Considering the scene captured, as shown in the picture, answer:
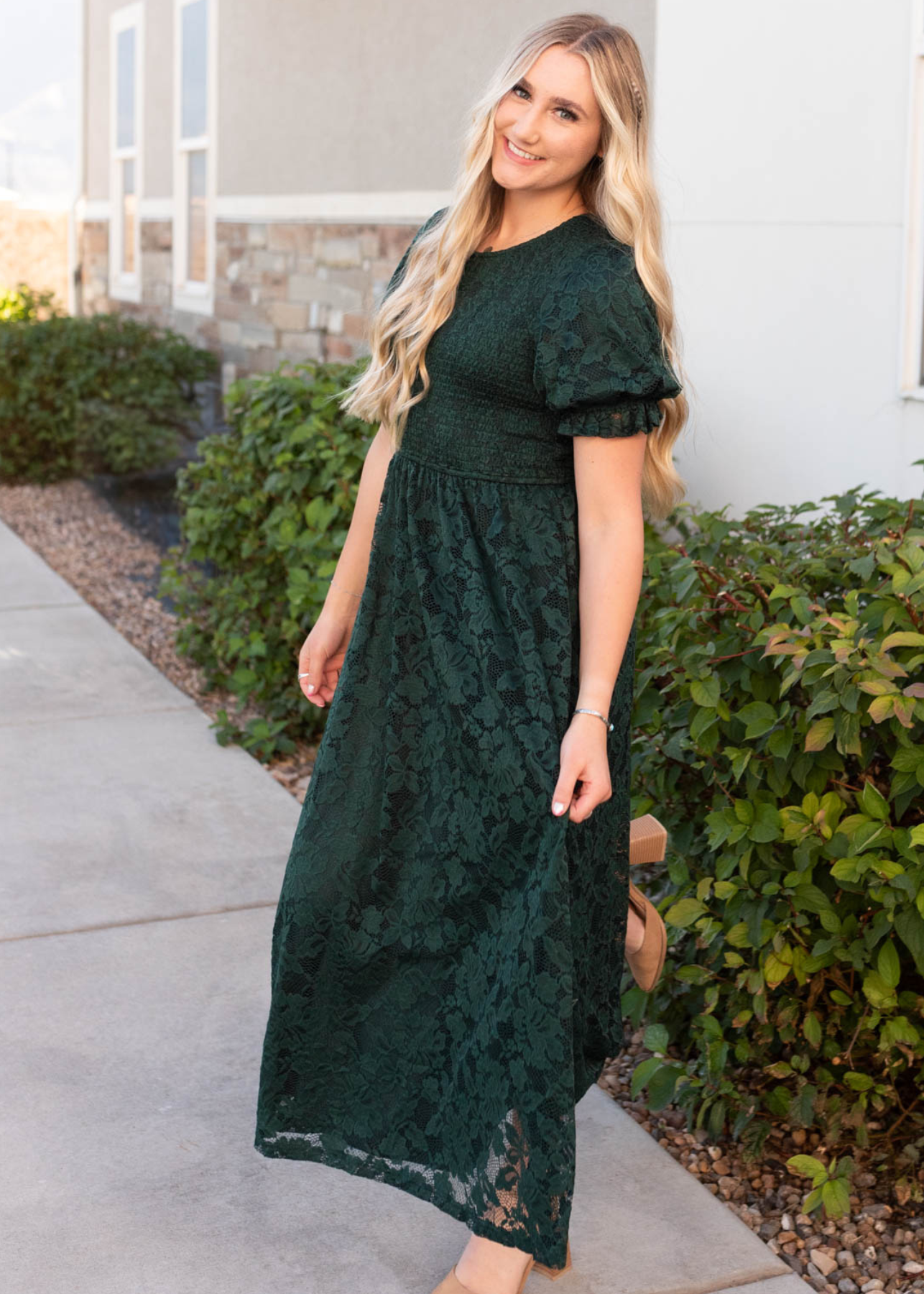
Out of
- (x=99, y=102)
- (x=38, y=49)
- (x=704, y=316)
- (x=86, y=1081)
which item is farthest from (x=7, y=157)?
(x=86, y=1081)

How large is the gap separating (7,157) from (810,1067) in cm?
2275

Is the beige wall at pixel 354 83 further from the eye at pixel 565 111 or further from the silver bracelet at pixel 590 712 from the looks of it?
the silver bracelet at pixel 590 712

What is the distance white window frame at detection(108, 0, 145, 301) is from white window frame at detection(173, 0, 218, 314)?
0.84 meters

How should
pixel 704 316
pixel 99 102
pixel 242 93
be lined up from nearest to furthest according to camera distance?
1. pixel 704 316
2. pixel 242 93
3. pixel 99 102

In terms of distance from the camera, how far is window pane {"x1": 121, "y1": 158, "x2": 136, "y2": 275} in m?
11.0

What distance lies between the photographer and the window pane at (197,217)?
30.8 feet

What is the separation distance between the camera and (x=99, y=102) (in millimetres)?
11469

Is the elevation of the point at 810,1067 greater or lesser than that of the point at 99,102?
lesser

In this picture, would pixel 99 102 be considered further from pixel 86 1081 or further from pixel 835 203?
pixel 86 1081

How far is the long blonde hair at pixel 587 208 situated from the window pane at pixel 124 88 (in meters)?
9.54

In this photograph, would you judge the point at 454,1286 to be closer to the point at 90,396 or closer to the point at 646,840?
the point at 646,840

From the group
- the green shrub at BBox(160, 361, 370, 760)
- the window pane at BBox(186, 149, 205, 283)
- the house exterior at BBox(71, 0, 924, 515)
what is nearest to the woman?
the house exterior at BBox(71, 0, 924, 515)

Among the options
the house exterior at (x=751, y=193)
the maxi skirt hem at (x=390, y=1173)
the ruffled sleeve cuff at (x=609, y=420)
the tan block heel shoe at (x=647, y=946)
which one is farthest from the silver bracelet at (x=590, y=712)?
the house exterior at (x=751, y=193)

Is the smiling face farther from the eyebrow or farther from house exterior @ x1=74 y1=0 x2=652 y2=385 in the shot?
house exterior @ x1=74 y1=0 x2=652 y2=385
